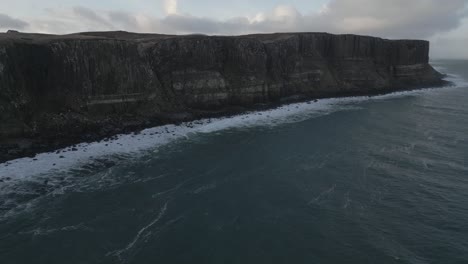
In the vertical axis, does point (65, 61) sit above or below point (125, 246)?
above

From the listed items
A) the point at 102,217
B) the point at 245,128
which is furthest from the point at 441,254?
the point at 245,128

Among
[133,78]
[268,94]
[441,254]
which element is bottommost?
[441,254]

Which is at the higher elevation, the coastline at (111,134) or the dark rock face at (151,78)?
the dark rock face at (151,78)

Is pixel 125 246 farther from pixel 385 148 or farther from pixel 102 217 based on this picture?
pixel 385 148

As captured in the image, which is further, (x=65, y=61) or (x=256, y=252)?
(x=65, y=61)

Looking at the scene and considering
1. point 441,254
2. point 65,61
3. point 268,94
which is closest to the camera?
point 441,254

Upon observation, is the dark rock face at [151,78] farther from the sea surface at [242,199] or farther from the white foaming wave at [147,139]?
the sea surface at [242,199]

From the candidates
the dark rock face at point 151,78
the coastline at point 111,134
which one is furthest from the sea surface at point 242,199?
the dark rock face at point 151,78
